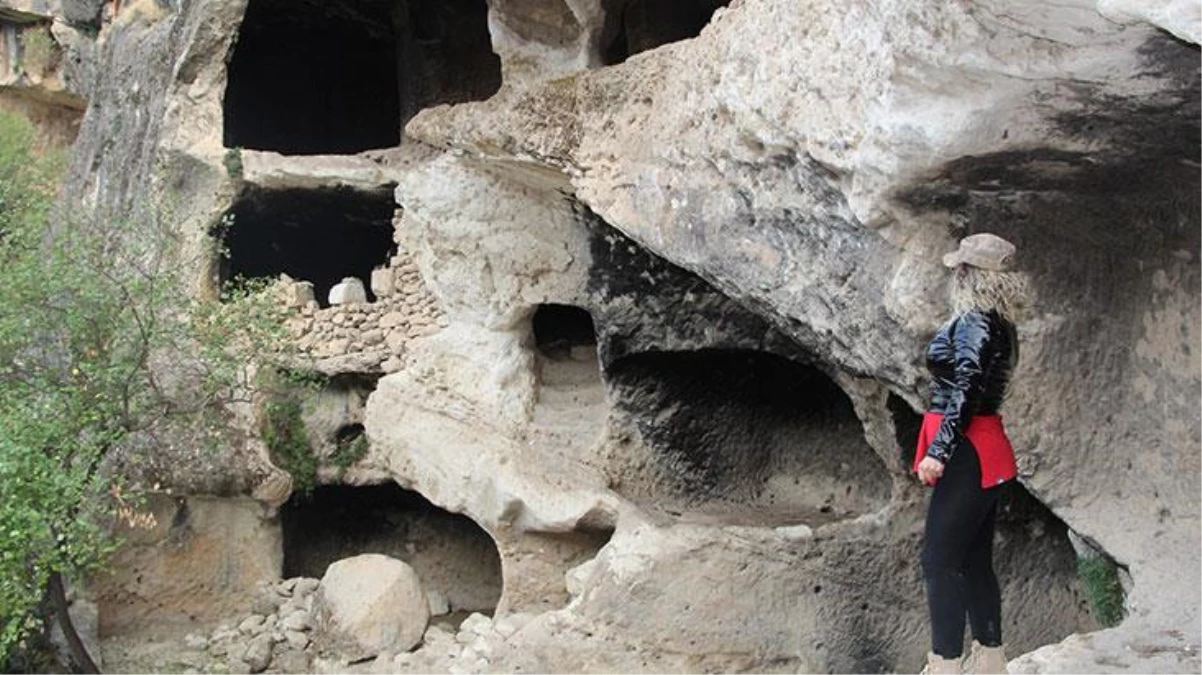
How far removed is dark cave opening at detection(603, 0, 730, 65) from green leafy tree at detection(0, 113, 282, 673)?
2.33 meters

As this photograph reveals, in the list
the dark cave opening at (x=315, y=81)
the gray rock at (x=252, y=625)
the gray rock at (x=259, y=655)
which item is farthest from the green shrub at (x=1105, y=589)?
the dark cave opening at (x=315, y=81)

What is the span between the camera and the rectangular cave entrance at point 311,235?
7996 millimetres

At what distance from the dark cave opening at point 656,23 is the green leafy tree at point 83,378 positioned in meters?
2.33

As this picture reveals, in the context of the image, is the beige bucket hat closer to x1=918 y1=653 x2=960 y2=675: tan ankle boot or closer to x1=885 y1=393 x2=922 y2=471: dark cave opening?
x1=918 y1=653 x2=960 y2=675: tan ankle boot

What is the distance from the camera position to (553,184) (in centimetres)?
612

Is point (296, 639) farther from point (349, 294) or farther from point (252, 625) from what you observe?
point (349, 294)

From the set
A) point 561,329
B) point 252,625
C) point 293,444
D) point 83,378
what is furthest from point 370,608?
point 561,329

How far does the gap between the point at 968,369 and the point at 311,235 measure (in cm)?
655

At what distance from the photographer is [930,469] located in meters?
Result: 2.93

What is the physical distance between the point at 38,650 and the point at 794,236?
14.4 feet

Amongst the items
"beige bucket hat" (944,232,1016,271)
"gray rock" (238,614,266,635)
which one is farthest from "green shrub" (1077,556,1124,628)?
"gray rock" (238,614,266,635)

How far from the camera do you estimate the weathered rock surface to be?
6.45 meters

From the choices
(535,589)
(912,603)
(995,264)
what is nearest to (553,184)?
(535,589)

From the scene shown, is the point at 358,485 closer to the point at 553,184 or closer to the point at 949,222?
the point at 553,184
